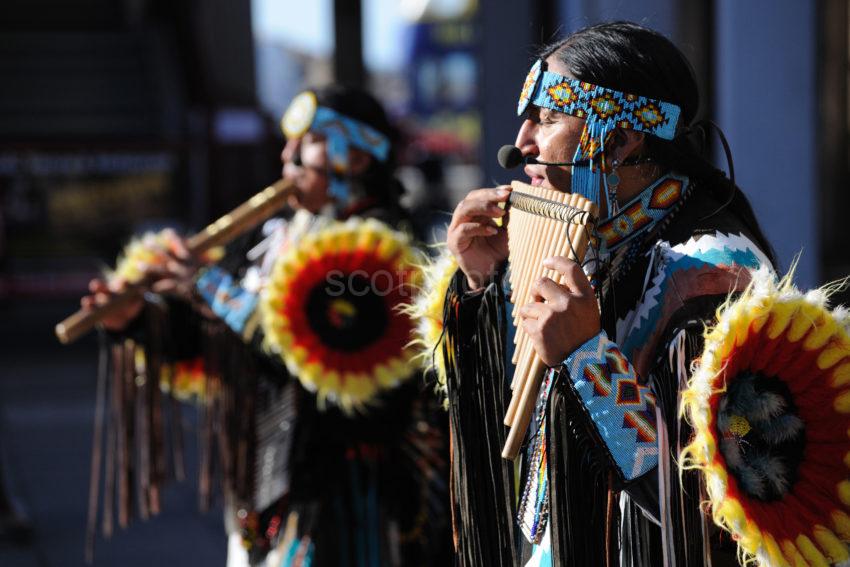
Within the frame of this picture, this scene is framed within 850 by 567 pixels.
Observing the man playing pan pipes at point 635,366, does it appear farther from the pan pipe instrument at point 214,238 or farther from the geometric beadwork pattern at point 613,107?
the pan pipe instrument at point 214,238

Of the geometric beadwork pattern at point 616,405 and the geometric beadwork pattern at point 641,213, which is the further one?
the geometric beadwork pattern at point 641,213

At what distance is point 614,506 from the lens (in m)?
1.74

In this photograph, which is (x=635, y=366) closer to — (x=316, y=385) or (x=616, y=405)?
(x=616, y=405)

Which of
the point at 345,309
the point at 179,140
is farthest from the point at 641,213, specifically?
the point at 179,140

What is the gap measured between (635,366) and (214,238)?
5.89 feet

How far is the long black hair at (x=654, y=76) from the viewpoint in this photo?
1.82m

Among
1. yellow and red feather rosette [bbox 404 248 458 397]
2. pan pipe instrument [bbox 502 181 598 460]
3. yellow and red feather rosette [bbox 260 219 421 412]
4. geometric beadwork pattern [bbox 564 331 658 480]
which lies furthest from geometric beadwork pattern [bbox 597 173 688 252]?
yellow and red feather rosette [bbox 260 219 421 412]

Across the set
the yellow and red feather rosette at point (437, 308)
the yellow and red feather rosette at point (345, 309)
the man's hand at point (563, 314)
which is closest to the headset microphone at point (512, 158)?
the man's hand at point (563, 314)

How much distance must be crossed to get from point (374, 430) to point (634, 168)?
145 cm

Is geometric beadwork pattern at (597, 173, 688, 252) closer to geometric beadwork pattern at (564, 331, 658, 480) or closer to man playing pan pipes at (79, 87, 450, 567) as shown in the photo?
geometric beadwork pattern at (564, 331, 658, 480)

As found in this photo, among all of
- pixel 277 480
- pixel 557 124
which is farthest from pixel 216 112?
pixel 557 124

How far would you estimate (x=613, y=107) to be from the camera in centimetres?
181

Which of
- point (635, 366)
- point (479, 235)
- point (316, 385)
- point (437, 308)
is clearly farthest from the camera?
point (316, 385)

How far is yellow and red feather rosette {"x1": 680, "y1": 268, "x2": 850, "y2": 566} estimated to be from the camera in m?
1.60
